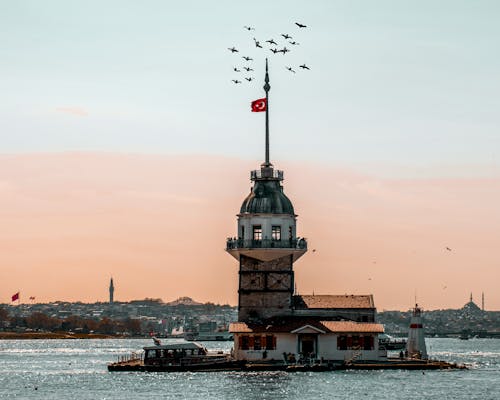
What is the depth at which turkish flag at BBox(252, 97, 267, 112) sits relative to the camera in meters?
134

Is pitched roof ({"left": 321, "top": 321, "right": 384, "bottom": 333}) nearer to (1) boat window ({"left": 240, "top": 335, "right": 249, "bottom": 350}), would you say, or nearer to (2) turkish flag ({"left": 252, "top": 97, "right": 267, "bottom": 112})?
(1) boat window ({"left": 240, "top": 335, "right": 249, "bottom": 350})

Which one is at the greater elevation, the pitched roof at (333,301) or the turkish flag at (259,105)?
the turkish flag at (259,105)

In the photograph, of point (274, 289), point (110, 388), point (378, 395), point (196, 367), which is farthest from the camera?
point (274, 289)

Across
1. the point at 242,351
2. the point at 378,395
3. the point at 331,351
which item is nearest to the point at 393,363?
the point at 331,351

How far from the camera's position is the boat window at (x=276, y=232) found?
13050 centimetres

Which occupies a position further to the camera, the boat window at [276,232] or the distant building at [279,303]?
A: the boat window at [276,232]

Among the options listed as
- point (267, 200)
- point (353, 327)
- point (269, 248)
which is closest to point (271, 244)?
point (269, 248)

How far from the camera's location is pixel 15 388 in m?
114

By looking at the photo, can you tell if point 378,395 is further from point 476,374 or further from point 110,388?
point 476,374

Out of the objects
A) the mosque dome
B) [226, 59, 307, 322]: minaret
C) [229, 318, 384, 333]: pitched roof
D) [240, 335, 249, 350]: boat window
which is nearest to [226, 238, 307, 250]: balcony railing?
[226, 59, 307, 322]: minaret

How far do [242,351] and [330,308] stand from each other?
41.0ft

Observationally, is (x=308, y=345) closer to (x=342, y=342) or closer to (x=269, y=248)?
(x=342, y=342)

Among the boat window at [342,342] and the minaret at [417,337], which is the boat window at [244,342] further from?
the minaret at [417,337]

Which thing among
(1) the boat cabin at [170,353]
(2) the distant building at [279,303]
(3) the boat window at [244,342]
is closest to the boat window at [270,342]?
(2) the distant building at [279,303]
